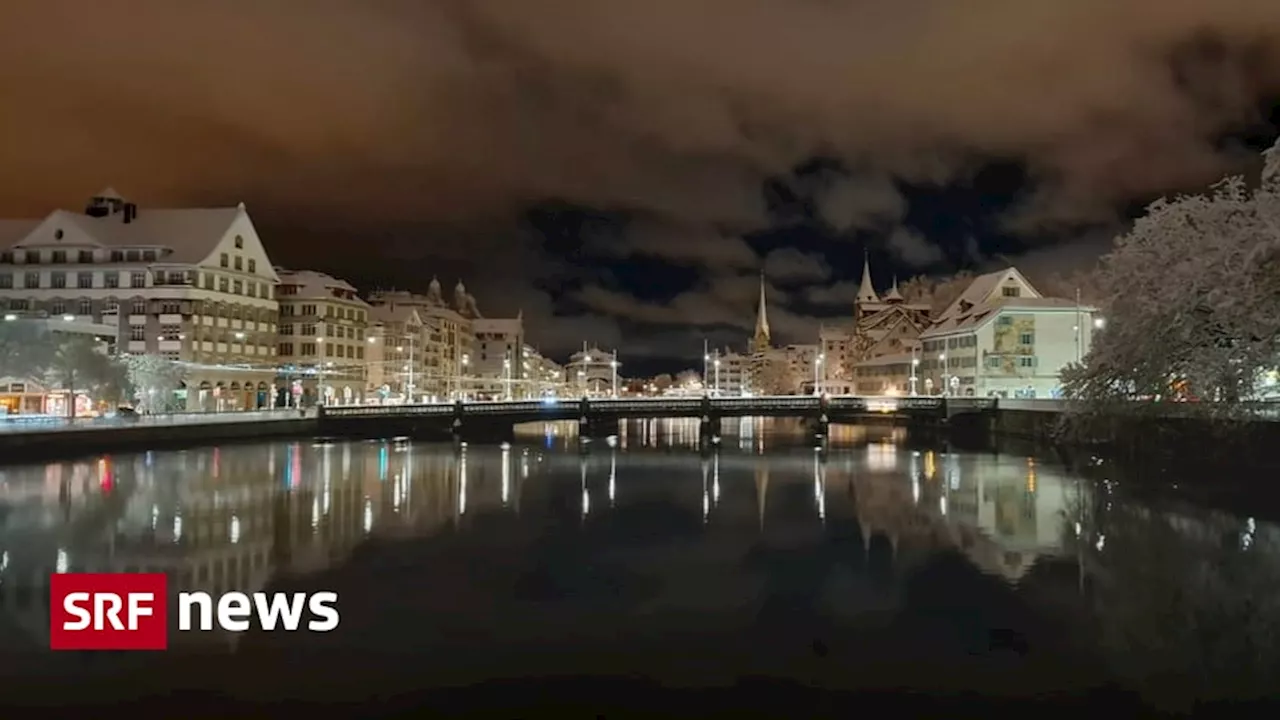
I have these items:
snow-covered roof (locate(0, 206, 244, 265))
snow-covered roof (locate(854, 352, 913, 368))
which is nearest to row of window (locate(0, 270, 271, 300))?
snow-covered roof (locate(0, 206, 244, 265))

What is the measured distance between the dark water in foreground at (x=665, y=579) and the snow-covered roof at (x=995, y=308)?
54573 mm

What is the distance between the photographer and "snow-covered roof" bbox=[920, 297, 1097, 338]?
103 m

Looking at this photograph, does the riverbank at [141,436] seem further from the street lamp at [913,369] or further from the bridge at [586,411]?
the street lamp at [913,369]

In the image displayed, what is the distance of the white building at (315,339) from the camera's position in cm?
10744

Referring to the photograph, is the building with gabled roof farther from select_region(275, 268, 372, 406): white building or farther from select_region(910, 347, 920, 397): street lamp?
select_region(275, 268, 372, 406): white building

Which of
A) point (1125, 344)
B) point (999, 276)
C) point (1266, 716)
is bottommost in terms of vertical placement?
point (1266, 716)

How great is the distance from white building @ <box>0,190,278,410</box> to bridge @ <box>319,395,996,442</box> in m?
15.7

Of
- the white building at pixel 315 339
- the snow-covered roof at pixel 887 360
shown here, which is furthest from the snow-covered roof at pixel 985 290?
the white building at pixel 315 339

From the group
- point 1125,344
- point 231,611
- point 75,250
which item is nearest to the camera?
point 231,611

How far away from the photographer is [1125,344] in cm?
4256

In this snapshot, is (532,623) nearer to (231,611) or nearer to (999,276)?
(231,611)

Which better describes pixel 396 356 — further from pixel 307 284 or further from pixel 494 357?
pixel 494 357

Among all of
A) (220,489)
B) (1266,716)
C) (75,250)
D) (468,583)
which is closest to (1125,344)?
(1266,716)

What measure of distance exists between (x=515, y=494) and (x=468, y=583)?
2068cm
